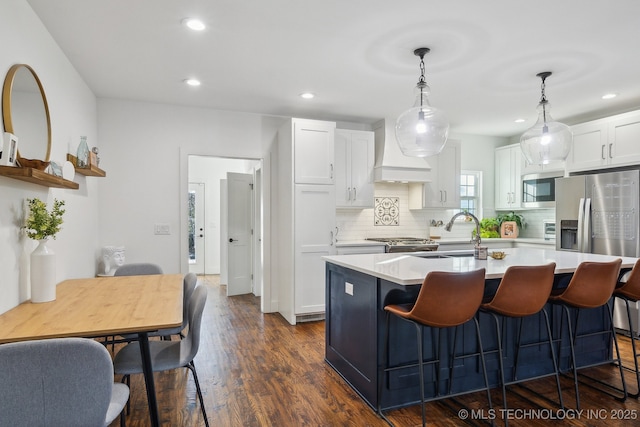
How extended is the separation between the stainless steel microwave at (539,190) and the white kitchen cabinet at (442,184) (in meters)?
1.00

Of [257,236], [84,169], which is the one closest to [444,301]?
[84,169]

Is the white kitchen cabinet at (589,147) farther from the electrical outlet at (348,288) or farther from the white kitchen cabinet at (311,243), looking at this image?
the electrical outlet at (348,288)

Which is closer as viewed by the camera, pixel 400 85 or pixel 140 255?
pixel 400 85

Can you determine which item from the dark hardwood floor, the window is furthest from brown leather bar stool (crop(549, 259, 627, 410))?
the window

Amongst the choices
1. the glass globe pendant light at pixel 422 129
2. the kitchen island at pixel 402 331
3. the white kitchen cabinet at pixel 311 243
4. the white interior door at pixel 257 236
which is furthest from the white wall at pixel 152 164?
the glass globe pendant light at pixel 422 129

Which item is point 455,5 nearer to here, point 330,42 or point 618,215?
point 330,42

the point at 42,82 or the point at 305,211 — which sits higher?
the point at 42,82

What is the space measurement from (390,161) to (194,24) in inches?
122

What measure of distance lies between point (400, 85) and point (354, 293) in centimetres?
222

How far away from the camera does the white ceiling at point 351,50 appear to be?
8.03ft

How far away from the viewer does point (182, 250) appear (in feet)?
14.9

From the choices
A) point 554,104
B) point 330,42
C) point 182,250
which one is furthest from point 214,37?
point 554,104

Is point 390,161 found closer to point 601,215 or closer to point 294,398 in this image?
point 601,215

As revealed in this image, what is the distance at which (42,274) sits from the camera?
84.7 inches
